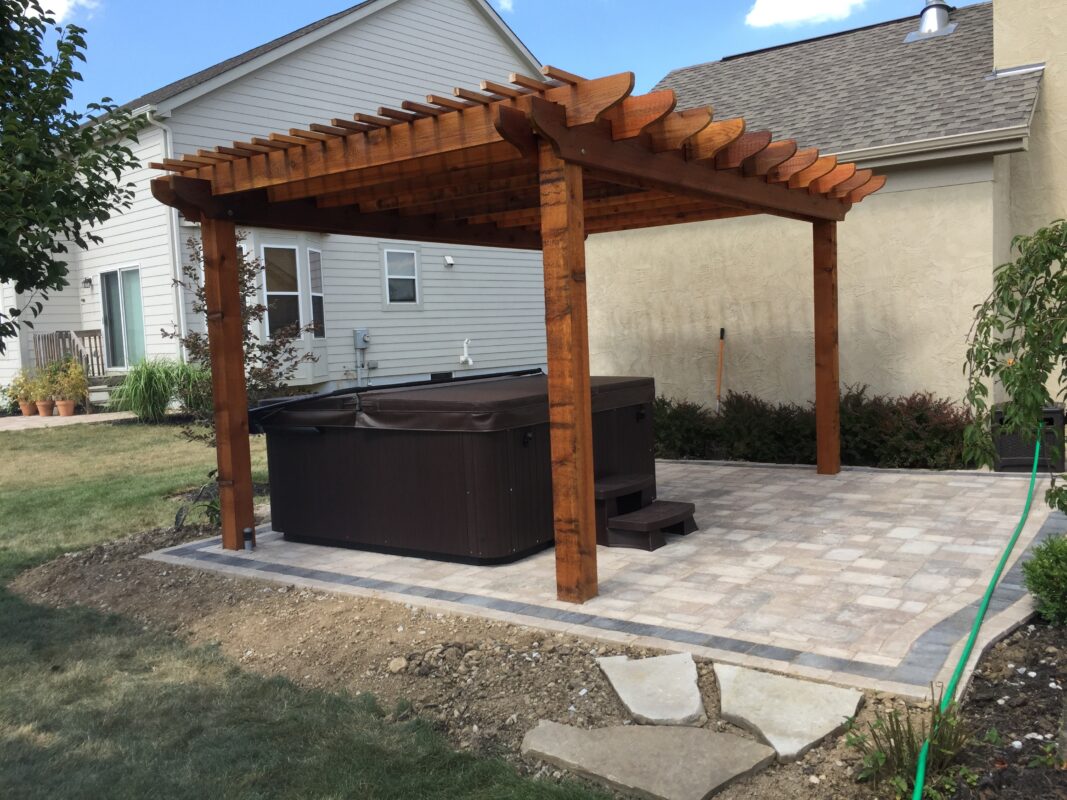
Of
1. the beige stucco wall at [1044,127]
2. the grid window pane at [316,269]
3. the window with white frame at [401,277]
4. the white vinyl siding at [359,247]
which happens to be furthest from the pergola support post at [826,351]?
the window with white frame at [401,277]

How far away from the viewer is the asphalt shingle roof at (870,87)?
332 inches

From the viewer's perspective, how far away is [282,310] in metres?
14.2

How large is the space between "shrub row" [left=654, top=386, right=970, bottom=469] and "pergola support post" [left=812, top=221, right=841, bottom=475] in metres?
0.48

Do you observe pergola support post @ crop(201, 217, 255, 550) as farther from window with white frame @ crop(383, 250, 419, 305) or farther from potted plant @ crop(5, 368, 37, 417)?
potted plant @ crop(5, 368, 37, 417)

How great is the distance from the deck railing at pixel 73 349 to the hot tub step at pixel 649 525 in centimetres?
1196

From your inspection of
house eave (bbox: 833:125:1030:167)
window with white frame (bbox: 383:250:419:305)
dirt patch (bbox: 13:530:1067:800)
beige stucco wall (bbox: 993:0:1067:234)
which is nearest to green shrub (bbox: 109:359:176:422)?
window with white frame (bbox: 383:250:419:305)

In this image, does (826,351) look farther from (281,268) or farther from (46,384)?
(46,384)

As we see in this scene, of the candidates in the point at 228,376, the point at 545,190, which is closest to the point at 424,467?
the point at 228,376

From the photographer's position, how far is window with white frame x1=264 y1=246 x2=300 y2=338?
14039 mm

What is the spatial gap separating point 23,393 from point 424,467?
12.0m

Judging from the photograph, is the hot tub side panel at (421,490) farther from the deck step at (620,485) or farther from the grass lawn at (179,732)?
the grass lawn at (179,732)

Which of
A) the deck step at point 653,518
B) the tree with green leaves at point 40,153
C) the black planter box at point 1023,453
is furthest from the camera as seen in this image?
the black planter box at point 1023,453

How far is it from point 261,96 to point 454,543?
1135 centimetres

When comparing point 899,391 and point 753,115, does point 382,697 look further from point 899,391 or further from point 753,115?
point 753,115
